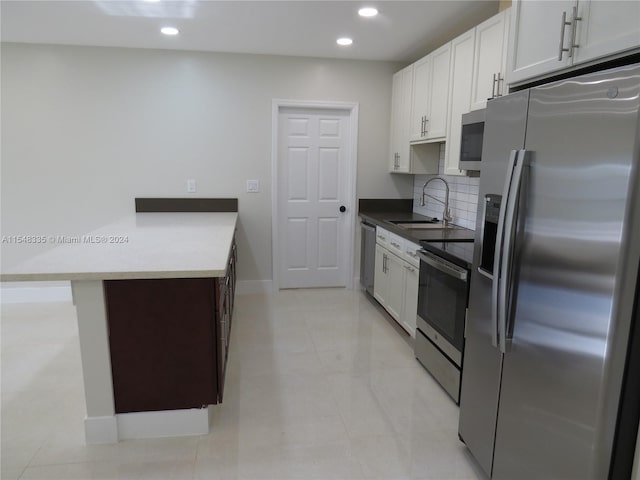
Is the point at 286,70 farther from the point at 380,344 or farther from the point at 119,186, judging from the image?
the point at 380,344

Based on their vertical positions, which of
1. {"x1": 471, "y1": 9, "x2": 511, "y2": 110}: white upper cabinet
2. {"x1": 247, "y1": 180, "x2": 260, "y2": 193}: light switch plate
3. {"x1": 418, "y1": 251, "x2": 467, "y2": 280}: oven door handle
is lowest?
{"x1": 418, "y1": 251, "x2": 467, "y2": 280}: oven door handle

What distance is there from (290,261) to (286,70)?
2.05 metres

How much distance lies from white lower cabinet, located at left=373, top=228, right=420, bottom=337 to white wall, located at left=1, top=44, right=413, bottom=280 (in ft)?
4.48

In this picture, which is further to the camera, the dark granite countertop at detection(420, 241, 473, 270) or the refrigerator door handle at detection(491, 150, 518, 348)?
the dark granite countertop at detection(420, 241, 473, 270)

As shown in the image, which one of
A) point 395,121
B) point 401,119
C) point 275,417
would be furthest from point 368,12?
point 275,417

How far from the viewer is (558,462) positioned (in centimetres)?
147

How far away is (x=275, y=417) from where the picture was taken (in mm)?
2438

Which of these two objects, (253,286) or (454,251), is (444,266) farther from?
(253,286)

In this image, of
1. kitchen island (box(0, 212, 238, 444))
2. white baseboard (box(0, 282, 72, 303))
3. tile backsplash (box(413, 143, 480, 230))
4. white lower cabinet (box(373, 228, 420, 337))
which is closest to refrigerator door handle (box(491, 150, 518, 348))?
kitchen island (box(0, 212, 238, 444))

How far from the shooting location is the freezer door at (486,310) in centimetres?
171

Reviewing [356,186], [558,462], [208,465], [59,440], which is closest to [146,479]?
[208,465]

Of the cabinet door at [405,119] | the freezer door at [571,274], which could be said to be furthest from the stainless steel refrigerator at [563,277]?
the cabinet door at [405,119]

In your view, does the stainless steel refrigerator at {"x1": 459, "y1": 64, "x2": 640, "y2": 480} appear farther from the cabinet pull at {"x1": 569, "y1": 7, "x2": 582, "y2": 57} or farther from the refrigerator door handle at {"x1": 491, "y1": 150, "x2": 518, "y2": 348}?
the cabinet pull at {"x1": 569, "y1": 7, "x2": 582, "y2": 57}

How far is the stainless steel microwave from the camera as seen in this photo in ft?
8.86
